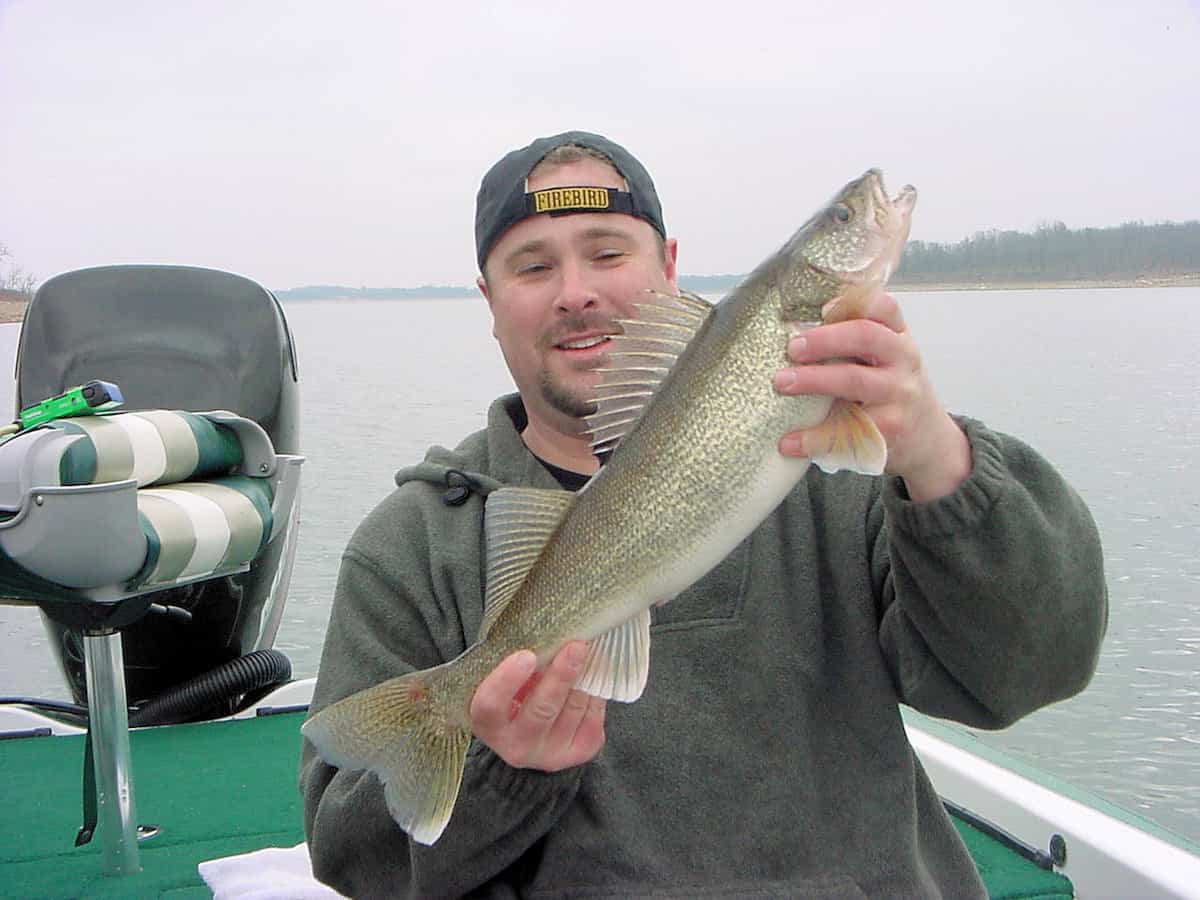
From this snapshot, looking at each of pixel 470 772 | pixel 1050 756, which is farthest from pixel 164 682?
pixel 1050 756

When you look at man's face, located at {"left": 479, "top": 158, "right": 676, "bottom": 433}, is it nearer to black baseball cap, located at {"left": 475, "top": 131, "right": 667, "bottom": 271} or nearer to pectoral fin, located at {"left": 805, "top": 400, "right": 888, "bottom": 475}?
black baseball cap, located at {"left": 475, "top": 131, "right": 667, "bottom": 271}

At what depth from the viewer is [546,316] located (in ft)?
8.48

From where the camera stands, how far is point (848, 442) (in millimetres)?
1637

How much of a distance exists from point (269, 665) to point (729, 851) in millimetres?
2994

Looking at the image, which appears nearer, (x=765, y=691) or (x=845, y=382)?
(x=845, y=382)

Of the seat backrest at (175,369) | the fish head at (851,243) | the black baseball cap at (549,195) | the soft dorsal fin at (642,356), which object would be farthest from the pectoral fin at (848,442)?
the seat backrest at (175,369)

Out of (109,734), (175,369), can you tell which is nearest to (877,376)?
(109,734)

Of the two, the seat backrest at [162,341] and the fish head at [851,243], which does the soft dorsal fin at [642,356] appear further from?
the seat backrest at [162,341]

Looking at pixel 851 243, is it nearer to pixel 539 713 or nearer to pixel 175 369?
pixel 539 713

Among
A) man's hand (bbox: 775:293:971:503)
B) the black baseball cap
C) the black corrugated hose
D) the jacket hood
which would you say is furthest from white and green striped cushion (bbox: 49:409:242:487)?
man's hand (bbox: 775:293:971:503)

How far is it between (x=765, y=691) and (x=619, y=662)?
1.86 feet

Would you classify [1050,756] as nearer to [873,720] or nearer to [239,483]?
[873,720]

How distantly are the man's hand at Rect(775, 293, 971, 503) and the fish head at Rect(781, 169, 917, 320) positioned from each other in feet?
0.25

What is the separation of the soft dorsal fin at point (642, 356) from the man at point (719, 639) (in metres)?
0.26
